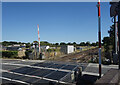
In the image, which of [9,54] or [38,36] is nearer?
[38,36]

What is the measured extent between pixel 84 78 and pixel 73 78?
69cm

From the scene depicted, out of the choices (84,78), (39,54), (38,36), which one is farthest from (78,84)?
(39,54)

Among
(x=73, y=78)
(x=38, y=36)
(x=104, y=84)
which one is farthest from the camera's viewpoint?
(x=38, y=36)

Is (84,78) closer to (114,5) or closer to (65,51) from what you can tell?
(114,5)

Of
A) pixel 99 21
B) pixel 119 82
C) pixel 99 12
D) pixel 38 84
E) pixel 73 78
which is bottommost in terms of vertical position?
pixel 38 84

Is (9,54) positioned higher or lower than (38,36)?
lower

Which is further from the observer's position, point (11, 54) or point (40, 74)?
point (11, 54)

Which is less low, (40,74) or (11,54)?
(11,54)

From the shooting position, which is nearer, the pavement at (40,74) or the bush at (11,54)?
the pavement at (40,74)

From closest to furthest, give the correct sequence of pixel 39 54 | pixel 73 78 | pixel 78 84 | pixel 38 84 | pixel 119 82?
pixel 119 82
pixel 78 84
pixel 73 78
pixel 38 84
pixel 39 54

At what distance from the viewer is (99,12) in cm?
385

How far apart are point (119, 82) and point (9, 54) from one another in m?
19.1

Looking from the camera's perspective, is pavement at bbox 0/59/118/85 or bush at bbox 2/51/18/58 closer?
pavement at bbox 0/59/118/85

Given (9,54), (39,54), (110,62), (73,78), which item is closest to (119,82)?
(73,78)
